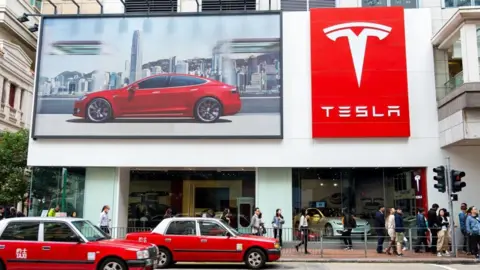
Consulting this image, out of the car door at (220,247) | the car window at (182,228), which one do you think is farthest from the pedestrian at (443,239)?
the car window at (182,228)

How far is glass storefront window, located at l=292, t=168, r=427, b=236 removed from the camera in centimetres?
2088

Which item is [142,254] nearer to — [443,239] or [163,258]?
[163,258]

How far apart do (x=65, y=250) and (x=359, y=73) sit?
14862mm

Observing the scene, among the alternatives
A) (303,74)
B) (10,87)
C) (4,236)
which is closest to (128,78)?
(303,74)

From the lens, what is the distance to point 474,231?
15.8 m

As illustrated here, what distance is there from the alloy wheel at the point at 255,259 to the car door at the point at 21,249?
5.55 meters

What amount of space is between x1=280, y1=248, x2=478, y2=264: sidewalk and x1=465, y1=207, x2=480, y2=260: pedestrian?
1.09 feet

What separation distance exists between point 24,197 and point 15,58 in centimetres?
1492

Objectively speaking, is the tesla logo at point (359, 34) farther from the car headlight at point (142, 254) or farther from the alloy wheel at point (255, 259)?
the car headlight at point (142, 254)

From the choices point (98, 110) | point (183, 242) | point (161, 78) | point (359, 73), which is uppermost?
point (359, 73)

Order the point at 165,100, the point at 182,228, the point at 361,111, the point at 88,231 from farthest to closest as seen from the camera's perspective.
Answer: the point at 165,100, the point at 361,111, the point at 182,228, the point at 88,231

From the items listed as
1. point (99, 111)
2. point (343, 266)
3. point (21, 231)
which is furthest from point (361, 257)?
point (99, 111)

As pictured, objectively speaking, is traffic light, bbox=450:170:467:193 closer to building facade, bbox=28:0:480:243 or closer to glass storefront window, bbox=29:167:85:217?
building facade, bbox=28:0:480:243

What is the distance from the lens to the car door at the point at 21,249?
35.0ft
